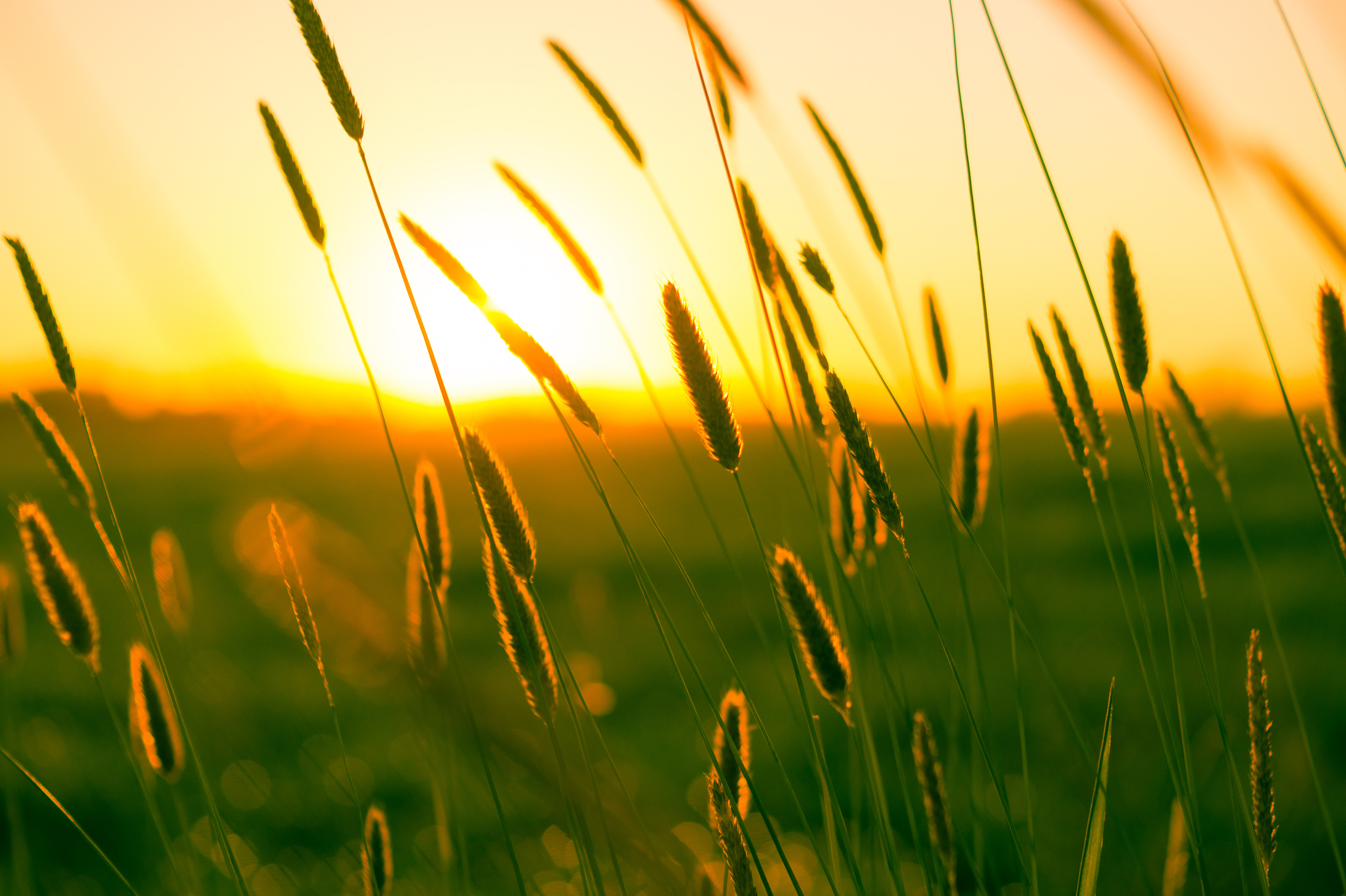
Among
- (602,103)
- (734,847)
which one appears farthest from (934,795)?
(602,103)

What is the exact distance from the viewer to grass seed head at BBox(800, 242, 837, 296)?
1009mm

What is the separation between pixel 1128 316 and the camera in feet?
3.05

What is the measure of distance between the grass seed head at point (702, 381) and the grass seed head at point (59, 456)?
0.71m

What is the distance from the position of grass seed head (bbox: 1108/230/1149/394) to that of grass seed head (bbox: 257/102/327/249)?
902 mm

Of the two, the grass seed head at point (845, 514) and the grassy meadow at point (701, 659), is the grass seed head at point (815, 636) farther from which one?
the grass seed head at point (845, 514)

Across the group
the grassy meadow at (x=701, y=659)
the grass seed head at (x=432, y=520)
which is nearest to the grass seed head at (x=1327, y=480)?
the grassy meadow at (x=701, y=659)

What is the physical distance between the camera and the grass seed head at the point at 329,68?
2.42 ft

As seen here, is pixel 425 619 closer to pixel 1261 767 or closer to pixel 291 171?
pixel 291 171

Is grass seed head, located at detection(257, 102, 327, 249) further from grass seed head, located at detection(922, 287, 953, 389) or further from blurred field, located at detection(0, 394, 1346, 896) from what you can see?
grass seed head, located at detection(922, 287, 953, 389)

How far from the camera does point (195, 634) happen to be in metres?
3.47

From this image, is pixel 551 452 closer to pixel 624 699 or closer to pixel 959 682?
pixel 624 699

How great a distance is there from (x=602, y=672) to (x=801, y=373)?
2.52 m

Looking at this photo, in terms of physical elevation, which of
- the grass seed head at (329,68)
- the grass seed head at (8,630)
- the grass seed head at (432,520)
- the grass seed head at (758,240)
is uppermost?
the grass seed head at (329,68)

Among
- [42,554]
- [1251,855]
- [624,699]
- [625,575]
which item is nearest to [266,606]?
[42,554]
